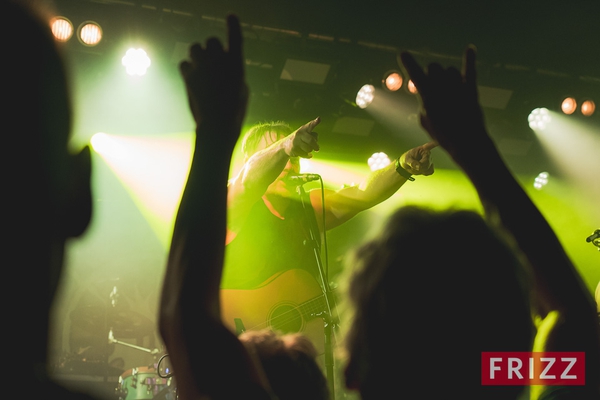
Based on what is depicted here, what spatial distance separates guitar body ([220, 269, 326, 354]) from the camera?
3385 mm

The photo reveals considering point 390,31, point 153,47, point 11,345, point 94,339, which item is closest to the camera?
point 11,345

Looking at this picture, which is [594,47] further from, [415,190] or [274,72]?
[274,72]

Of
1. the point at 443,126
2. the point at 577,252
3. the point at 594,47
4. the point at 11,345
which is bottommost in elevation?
the point at 11,345

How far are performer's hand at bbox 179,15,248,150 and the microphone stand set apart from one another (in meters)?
2.32

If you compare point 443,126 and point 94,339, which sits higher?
point 94,339

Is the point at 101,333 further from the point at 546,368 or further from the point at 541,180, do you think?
the point at 546,368

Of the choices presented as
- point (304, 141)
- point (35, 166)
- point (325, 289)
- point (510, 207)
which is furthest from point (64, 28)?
point (35, 166)

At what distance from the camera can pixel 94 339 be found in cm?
782

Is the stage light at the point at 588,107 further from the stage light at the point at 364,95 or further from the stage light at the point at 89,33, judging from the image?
the stage light at the point at 89,33

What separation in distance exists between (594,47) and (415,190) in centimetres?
266

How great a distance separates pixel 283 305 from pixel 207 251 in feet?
9.10

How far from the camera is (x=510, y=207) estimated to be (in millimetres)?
994

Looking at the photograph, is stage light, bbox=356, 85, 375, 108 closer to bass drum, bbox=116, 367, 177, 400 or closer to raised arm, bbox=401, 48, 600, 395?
bass drum, bbox=116, 367, 177, 400

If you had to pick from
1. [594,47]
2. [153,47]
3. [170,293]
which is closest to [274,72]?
[153,47]
